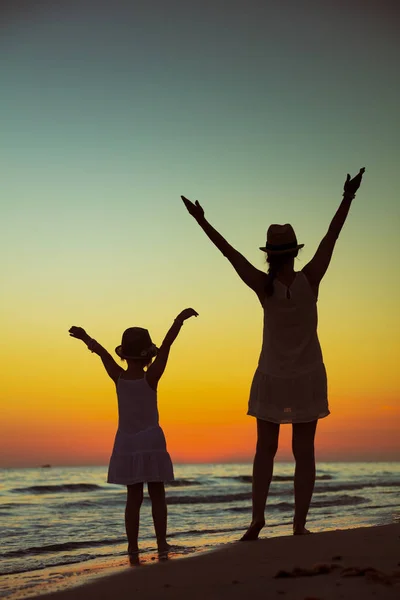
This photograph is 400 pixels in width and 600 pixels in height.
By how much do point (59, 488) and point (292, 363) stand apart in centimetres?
1792

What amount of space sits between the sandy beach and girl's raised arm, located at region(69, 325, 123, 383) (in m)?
2.01

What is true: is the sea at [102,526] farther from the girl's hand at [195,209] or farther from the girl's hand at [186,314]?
the girl's hand at [195,209]

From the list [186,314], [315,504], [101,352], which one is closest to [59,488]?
[315,504]

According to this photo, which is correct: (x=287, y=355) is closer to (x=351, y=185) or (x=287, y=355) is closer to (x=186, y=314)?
(x=186, y=314)

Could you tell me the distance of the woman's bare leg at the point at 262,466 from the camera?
5387 millimetres

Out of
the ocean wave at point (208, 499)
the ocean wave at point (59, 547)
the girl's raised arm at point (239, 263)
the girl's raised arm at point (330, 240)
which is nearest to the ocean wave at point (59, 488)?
the ocean wave at point (208, 499)

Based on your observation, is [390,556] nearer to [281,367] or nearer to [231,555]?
[231,555]

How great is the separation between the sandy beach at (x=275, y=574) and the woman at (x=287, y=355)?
599 millimetres

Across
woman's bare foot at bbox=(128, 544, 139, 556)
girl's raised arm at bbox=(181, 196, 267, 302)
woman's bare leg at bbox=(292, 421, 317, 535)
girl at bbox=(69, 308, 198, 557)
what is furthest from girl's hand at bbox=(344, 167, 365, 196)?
woman's bare foot at bbox=(128, 544, 139, 556)

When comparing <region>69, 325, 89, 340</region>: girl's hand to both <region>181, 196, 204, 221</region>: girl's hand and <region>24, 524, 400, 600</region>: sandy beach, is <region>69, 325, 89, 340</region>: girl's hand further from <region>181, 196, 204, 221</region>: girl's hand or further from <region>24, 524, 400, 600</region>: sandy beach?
<region>24, 524, 400, 600</region>: sandy beach

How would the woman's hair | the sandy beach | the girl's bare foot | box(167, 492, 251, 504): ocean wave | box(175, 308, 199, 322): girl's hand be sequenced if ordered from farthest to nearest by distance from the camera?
box(167, 492, 251, 504): ocean wave → the woman's hair → box(175, 308, 199, 322): girl's hand → the girl's bare foot → the sandy beach

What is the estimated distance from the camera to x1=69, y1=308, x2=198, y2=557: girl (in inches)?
238

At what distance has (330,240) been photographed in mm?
5543

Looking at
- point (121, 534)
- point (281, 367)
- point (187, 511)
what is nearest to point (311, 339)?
point (281, 367)
